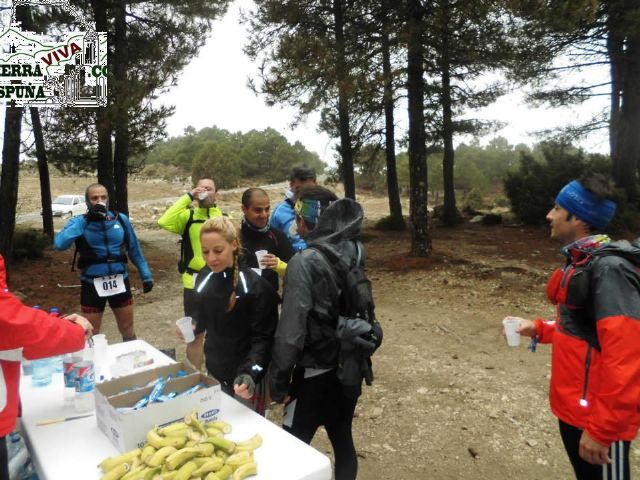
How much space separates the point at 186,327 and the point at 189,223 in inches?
74.6

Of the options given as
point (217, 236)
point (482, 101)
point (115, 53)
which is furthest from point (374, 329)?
point (482, 101)

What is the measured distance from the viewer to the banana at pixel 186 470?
152cm

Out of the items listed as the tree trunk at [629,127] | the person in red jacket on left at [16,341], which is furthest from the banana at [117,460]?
the tree trunk at [629,127]

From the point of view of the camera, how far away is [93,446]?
5.96 feet

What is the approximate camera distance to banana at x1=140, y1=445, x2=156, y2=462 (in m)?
1.60

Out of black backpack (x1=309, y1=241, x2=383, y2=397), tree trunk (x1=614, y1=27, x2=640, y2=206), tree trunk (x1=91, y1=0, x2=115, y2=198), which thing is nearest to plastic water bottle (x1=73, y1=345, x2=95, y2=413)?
black backpack (x1=309, y1=241, x2=383, y2=397)

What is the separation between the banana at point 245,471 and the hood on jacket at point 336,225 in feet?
3.58

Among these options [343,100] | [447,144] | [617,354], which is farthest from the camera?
[447,144]

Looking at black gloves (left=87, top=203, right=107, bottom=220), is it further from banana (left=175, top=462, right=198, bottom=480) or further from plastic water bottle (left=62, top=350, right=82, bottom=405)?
banana (left=175, top=462, right=198, bottom=480)

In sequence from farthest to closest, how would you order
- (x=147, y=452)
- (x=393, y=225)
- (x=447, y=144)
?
(x=393, y=225) < (x=447, y=144) < (x=147, y=452)

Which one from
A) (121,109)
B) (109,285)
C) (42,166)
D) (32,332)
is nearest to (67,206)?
(42,166)

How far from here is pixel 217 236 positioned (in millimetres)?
2488

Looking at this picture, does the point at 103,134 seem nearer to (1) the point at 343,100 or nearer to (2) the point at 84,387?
(1) the point at 343,100

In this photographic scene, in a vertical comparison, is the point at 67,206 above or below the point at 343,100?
below
